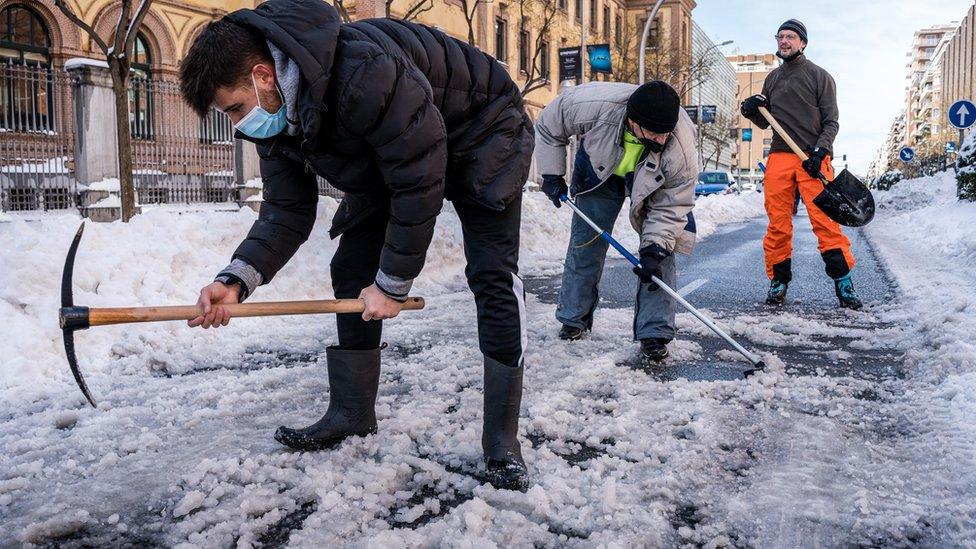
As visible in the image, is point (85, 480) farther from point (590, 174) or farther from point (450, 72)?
point (590, 174)

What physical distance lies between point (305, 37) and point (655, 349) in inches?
113

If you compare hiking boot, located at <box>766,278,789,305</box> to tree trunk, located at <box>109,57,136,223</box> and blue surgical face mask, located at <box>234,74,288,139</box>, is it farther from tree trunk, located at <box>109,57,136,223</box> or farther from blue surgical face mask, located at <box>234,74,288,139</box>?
tree trunk, located at <box>109,57,136,223</box>

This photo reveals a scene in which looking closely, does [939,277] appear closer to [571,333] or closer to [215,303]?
[571,333]

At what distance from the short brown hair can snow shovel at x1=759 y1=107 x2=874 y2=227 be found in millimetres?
4942

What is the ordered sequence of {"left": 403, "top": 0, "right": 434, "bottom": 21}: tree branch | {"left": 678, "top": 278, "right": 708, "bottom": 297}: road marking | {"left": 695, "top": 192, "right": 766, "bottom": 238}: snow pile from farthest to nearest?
{"left": 695, "top": 192, "right": 766, "bottom": 238}: snow pile < {"left": 403, "top": 0, "right": 434, "bottom": 21}: tree branch < {"left": 678, "top": 278, "right": 708, "bottom": 297}: road marking

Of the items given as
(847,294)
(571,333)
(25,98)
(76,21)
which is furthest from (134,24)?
(847,294)

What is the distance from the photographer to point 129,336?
4781 mm

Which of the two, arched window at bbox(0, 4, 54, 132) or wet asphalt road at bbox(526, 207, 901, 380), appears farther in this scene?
arched window at bbox(0, 4, 54, 132)

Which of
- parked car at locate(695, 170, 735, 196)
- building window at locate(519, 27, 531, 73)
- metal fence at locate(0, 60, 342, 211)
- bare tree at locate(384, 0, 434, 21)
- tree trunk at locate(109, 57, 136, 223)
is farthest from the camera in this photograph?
parked car at locate(695, 170, 735, 196)

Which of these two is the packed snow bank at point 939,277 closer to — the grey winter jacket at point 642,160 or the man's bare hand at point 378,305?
the grey winter jacket at point 642,160

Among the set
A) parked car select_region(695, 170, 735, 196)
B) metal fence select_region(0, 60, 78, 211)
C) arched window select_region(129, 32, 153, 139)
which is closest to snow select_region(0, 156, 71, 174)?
metal fence select_region(0, 60, 78, 211)

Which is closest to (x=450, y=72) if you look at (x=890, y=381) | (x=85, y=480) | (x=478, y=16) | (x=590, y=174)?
(x=85, y=480)

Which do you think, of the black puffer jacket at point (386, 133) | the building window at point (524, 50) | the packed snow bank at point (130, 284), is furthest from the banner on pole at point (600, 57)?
the black puffer jacket at point (386, 133)

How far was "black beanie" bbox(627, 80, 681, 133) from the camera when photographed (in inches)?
166
